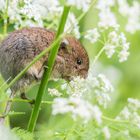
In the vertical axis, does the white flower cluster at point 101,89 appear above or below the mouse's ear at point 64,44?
below

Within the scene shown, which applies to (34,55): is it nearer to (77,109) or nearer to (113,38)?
(113,38)

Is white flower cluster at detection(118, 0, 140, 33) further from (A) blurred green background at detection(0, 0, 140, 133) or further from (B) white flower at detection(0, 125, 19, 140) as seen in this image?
(B) white flower at detection(0, 125, 19, 140)

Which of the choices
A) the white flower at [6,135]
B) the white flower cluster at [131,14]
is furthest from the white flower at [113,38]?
the white flower at [6,135]

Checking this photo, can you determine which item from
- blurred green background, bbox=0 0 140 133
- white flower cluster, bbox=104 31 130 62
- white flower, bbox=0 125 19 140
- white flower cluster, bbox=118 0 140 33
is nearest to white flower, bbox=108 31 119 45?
white flower cluster, bbox=104 31 130 62

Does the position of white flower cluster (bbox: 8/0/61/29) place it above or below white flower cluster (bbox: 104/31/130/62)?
above

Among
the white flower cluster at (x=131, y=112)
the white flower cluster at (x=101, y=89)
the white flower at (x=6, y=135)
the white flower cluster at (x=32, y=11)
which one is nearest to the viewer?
the white flower at (x=6, y=135)

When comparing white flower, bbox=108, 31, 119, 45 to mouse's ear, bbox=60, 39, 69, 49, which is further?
mouse's ear, bbox=60, 39, 69, 49

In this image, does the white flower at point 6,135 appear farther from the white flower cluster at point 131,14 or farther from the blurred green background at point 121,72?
the blurred green background at point 121,72
